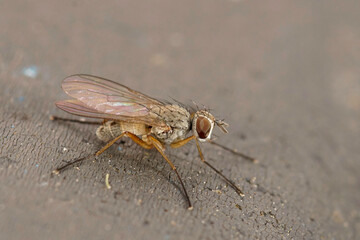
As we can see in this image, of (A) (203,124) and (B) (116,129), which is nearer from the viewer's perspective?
(A) (203,124)

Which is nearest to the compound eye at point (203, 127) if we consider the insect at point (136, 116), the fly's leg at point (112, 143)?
the insect at point (136, 116)

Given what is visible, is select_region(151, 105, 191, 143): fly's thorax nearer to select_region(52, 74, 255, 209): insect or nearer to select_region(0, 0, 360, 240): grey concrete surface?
select_region(52, 74, 255, 209): insect

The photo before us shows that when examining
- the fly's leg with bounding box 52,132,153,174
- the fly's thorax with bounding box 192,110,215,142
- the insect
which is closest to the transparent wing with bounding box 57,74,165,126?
the insect

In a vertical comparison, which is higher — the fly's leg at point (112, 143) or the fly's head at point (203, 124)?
the fly's head at point (203, 124)

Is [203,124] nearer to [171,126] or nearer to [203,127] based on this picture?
[203,127]

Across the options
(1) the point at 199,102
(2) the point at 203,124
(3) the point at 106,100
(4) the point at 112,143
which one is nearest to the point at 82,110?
(3) the point at 106,100

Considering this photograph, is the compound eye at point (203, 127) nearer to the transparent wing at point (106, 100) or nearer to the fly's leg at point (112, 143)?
the transparent wing at point (106, 100)

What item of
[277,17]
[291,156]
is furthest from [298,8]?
[291,156]

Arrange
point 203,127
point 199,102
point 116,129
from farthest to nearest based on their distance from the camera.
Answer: point 199,102
point 116,129
point 203,127
